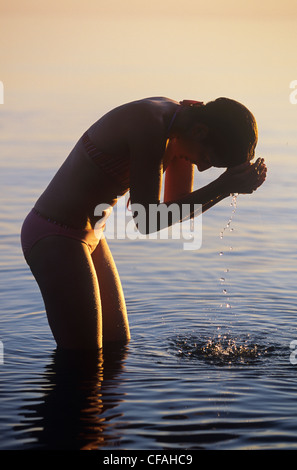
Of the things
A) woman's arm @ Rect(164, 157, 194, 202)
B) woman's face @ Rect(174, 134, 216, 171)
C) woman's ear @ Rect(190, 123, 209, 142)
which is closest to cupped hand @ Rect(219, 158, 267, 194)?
woman's face @ Rect(174, 134, 216, 171)

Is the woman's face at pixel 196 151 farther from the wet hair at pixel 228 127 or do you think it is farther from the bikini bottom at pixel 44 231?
the bikini bottom at pixel 44 231

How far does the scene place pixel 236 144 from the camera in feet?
16.5

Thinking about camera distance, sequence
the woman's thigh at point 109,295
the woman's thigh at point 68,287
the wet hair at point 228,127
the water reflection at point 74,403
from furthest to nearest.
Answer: the woman's thigh at point 109,295 → the woman's thigh at point 68,287 → the wet hair at point 228,127 → the water reflection at point 74,403

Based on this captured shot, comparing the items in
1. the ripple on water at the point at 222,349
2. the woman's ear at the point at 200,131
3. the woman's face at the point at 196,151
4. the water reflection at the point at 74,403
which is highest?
the woman's ear at the point at 200,131

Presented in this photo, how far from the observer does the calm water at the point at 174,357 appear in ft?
16.0

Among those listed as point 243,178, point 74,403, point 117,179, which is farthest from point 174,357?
point 243,178

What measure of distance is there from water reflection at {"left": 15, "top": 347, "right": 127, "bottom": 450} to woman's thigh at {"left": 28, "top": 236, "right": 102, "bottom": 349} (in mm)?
208

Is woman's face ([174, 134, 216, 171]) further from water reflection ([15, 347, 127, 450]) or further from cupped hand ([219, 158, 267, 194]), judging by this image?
water reflection ([15, 347, 127, 450])

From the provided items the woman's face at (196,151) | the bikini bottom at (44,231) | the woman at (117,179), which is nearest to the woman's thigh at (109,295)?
the woman at (117,179)

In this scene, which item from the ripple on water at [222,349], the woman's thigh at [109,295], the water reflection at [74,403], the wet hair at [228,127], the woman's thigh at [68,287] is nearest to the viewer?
the water reflection at [74,403]

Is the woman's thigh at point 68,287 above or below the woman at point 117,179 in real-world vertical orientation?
below

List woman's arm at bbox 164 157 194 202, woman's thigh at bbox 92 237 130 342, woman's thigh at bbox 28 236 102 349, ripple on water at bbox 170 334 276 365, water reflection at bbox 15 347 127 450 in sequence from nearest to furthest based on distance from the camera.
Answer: water reflection at bbox 15 347 127 450 → woman's thigh at bbox 28 236 102 349 → woman's arm at bbox 164 157 194 202 → woman's thigh at bbox 92 237 130 342 → ripple on water at bbox 170 334 276 365

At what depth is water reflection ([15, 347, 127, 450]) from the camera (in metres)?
4.73

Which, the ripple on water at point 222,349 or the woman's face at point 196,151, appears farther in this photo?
the ripple on water at point 222,349
